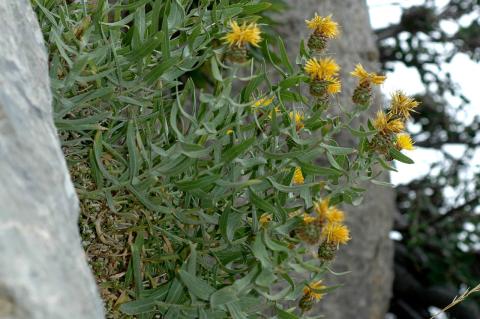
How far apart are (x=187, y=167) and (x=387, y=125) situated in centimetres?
27

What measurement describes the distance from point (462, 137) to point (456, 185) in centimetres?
→ 33

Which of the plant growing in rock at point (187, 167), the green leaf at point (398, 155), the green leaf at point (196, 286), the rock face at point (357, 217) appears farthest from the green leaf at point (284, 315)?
the rock face at point (357, 217)

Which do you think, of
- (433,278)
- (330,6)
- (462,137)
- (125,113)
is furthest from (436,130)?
(125,113)

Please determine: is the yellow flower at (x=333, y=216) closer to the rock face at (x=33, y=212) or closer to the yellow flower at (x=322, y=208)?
the yellow flower at (x=322, y=208)

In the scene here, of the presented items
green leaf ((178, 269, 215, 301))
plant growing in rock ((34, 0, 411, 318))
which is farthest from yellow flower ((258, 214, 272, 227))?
green leaf ((178, 269, 215, 301))

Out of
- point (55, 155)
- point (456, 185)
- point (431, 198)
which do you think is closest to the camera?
point (55, 155)

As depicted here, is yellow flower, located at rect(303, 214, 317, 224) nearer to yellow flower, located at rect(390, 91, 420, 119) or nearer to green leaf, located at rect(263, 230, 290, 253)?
green leaf, located at rect(263, 230, 290, 253)

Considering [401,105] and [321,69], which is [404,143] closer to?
[401,105]

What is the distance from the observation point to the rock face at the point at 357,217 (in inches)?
107

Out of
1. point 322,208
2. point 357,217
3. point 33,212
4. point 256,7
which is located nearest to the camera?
point 33,212

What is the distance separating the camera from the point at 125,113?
1.25 meters

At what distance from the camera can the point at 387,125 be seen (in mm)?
1062

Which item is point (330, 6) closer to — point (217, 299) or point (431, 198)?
point (431, 198)

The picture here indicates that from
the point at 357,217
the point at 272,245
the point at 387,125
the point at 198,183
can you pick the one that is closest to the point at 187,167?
the point at 198,183
